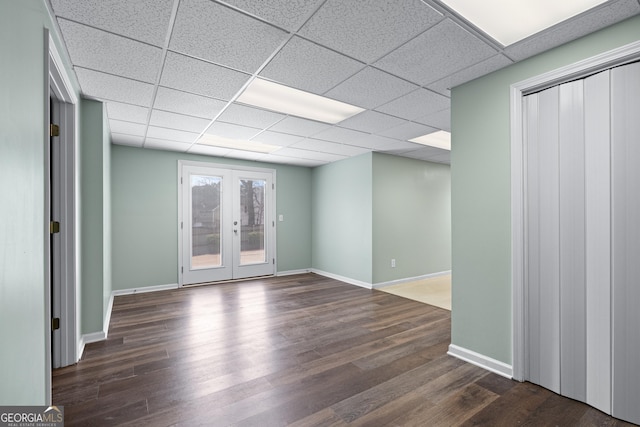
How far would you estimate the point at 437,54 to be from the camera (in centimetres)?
214

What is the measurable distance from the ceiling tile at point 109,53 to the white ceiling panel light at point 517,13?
6.62ft

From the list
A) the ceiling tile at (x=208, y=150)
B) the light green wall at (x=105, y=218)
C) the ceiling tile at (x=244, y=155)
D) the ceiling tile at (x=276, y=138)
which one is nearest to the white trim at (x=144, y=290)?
the light green wall at (x=105, y=218)

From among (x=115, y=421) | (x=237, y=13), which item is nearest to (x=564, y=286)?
(x=237, y=13)

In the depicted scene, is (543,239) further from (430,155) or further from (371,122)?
(430,155)

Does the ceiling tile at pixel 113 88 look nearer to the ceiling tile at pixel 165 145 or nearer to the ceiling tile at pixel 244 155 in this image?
the ceiling tile at pixel 165 145

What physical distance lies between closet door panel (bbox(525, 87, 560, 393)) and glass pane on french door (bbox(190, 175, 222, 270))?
485 cm

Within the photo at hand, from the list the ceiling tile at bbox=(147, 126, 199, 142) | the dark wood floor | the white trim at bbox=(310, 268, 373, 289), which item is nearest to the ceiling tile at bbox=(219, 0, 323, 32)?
the dark wood floor

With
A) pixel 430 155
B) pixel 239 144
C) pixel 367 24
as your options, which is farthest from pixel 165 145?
pixel 430 155

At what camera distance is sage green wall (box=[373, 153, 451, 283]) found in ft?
17.1

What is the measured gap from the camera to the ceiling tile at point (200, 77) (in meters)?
2.26

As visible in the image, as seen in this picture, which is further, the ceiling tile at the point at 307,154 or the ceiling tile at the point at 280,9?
the ceiling tile at the point at 307,154

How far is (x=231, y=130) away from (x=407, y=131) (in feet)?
7.74

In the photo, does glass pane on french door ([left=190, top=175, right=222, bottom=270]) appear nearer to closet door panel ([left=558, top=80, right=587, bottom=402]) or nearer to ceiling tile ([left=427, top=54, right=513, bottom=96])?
ceiling tile ([left=427, top=54, right=513, bottom=96])

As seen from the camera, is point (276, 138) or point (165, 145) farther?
point (165, 145)
